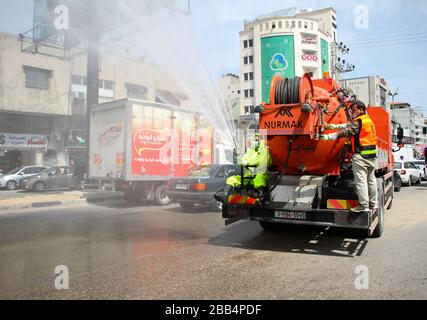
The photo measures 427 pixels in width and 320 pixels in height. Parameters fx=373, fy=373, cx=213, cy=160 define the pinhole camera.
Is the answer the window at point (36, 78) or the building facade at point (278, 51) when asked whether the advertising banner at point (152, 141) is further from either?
the building facade at point (278, 51)

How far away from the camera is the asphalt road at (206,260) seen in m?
4.05

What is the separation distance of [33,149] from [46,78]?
4.79 m

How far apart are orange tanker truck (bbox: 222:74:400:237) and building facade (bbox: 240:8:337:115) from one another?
49.1 meters

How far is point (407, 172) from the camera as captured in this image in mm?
19703

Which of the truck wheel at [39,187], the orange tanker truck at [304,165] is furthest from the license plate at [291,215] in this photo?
the truck wheel at [39,187]

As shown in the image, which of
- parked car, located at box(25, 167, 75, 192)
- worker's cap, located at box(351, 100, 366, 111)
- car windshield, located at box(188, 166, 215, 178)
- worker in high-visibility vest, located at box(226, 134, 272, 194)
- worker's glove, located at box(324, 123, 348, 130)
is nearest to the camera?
worker's glove, located at box(324, 123, 348, 130)

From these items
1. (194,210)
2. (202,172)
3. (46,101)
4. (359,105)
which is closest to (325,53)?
(46,101)

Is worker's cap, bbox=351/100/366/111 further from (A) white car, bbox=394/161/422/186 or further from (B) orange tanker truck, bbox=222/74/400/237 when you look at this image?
(A) white car, bbox=394/161/422/186

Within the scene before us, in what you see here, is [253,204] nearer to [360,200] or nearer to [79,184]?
[360,200]

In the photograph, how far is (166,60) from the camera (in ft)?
36.3

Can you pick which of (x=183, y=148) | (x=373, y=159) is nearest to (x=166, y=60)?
(x=183, y=148)

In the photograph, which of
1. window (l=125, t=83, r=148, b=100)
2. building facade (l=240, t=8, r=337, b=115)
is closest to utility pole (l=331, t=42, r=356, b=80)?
building facade (l=240, t=8, r=337, b=115)

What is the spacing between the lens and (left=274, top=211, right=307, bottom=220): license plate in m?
5.71

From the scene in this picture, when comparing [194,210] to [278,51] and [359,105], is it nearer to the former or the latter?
[359,105]
